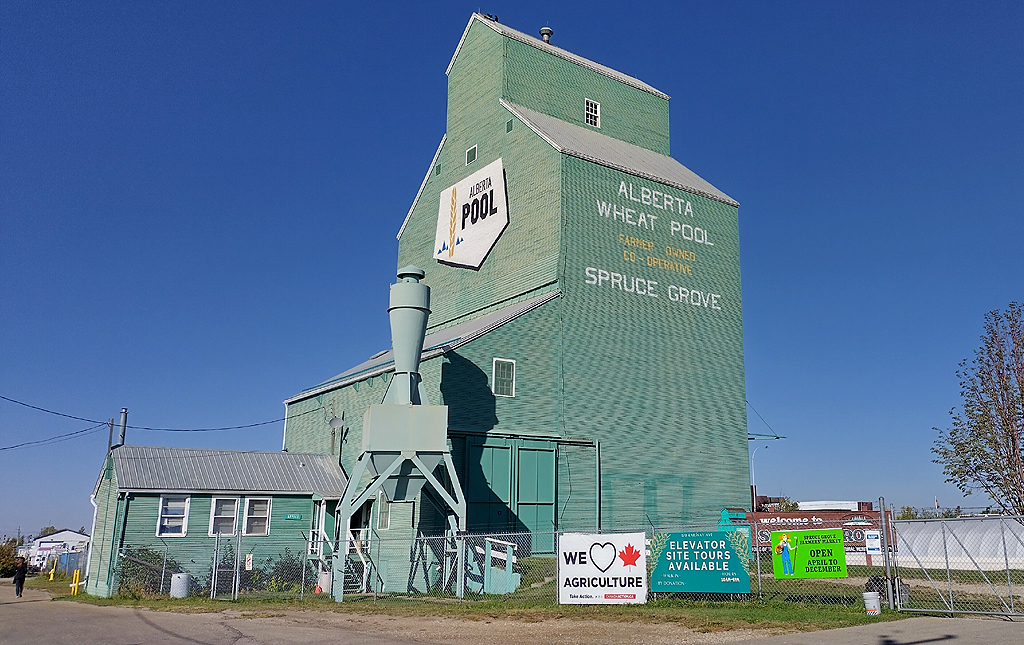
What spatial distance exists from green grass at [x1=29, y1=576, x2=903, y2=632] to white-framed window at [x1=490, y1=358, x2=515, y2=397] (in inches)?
341

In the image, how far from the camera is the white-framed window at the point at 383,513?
3061 cm

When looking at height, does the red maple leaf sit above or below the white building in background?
above

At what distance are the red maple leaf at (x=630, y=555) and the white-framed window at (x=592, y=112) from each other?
1089 inches

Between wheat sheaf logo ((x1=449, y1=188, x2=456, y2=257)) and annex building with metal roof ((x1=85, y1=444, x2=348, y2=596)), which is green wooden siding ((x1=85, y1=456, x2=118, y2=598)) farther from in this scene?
wheat sheaf logo ((x1=449, y1=188, x2=456, y2=257))

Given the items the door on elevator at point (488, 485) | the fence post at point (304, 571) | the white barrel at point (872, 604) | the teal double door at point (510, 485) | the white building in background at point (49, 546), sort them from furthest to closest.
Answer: the white building in background at point (49, 546) < the teal double door at point (510, 485) < the door on elevator at point (488, 485) < the fence post at point (304, 571) < the white barrel at point (872, 604)

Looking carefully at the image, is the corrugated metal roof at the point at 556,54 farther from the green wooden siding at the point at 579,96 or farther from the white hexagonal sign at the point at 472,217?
the white hexagonal sign at the point at 472,217

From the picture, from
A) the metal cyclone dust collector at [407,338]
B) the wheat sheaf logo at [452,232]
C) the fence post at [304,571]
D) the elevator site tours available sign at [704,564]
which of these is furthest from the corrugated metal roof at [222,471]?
the elevator site tours available sign at [704,564]

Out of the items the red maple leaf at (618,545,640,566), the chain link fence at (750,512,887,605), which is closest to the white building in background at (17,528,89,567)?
the chain link fence at (750,512,887,605)

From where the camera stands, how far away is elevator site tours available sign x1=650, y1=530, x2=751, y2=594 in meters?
20.2

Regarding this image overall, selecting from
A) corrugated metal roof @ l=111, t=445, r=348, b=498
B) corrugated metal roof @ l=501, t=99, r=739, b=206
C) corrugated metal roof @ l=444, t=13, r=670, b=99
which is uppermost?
corrugated metal roof @ l=444, t=13, r=670, b=99

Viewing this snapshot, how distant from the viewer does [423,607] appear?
22078mm

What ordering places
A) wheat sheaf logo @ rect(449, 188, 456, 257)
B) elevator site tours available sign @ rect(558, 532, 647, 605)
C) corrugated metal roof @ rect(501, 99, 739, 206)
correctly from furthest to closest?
1. wheat sheaf logo @ rect(449, 188, 456, 257)
2. corrugated metal roof @ rect(501, 99, 739, 206)
3. elevator site tours available sign @ rect(558, 532, 647, 605)

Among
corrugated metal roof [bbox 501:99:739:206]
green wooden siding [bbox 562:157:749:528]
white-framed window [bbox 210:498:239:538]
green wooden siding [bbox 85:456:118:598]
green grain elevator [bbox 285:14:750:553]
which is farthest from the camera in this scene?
corrugated metal roof [bbox 501:99:739:206]

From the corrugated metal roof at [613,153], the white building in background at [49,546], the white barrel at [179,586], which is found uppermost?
the corrugated metal roof at [613,153]
